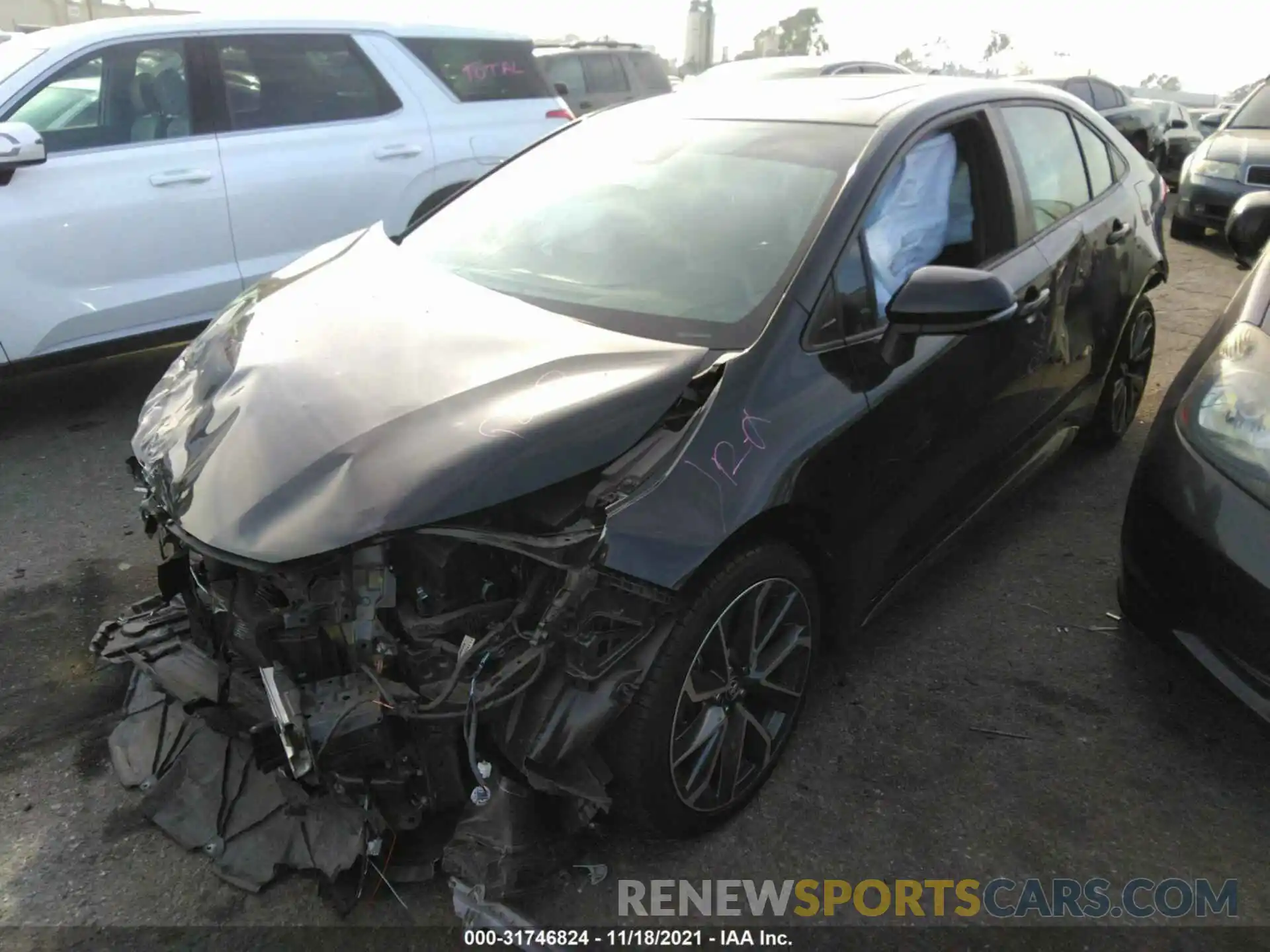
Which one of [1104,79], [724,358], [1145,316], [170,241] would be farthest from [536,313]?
[1104,79]

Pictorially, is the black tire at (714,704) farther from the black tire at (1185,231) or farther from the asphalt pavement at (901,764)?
the black tire at (1185,231)

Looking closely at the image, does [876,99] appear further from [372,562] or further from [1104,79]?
[1104,79]

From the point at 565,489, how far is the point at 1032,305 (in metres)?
1.88

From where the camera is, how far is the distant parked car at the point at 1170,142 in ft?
45.8

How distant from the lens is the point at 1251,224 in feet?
11.3

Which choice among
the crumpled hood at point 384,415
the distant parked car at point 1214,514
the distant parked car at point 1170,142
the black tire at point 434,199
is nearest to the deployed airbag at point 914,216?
the crumpled hood at point 384,415

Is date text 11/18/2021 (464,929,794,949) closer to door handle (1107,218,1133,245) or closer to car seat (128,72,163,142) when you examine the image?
door handle (1107,218,1133,245)

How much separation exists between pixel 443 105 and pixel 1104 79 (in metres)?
11.5

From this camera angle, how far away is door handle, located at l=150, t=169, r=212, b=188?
4344 millimetres

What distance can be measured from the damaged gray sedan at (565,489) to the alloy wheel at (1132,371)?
1401 mm

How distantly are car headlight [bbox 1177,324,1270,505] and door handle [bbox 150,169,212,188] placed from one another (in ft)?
14.2

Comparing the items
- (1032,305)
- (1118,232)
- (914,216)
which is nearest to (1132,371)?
(1118,232)

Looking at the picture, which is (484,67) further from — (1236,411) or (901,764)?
(901,764)

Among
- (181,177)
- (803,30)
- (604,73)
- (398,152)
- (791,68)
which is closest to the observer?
(181,177)
